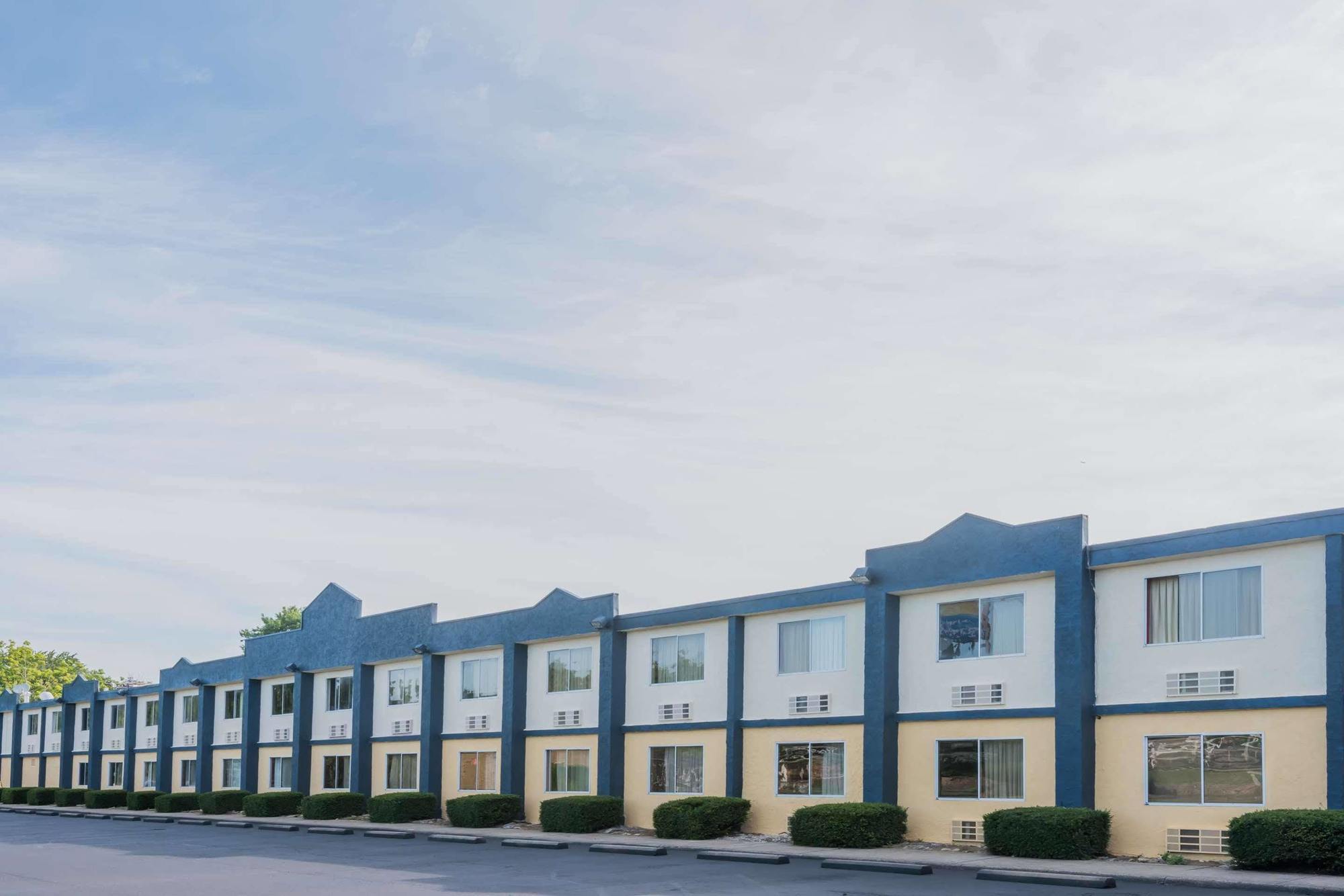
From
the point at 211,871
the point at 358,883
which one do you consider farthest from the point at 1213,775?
the point at 211,871

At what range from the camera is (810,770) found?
31844mm

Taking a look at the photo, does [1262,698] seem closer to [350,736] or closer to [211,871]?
[211,871]

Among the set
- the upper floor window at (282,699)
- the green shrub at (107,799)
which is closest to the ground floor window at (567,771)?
the upper floor window at (282,699)

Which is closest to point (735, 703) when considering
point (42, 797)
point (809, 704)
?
point (809, 704)

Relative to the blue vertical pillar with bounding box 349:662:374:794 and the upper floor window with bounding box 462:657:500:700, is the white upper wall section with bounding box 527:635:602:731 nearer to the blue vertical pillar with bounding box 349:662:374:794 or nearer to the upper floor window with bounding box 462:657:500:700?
the upper floor window with bounding box 462:657:500:700

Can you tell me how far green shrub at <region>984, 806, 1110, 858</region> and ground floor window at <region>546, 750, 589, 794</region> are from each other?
15.2 meters

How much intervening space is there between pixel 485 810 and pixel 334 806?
8.37 meters

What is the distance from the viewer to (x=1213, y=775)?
24.3 meters

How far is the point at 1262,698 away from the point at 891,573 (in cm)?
838

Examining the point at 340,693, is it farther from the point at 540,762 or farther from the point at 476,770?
the point at 540,762

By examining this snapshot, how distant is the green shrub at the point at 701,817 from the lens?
1246 inches

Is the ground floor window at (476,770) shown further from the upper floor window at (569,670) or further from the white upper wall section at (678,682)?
the white upper wall section at (678,682)

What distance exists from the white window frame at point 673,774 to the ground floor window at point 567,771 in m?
2.71

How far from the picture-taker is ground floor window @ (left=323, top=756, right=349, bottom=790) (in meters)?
48.5
